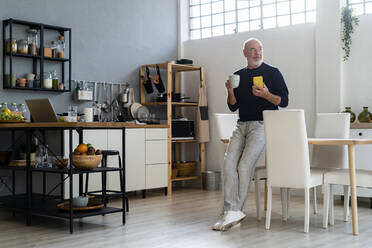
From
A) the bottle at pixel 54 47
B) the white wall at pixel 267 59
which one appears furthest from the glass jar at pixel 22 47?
the white wall at pixel 267 59

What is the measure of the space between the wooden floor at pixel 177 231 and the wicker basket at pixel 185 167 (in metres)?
1.62

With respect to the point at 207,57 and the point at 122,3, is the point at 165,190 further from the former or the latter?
the point at 122,3

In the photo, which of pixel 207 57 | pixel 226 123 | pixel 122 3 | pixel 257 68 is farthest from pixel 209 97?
pixel 257 68

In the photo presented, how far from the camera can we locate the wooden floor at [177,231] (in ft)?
11.8

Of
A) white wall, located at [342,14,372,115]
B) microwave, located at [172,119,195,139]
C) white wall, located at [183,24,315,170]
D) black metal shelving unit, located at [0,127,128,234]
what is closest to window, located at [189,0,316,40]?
white wall, located at [183,24,315,170]

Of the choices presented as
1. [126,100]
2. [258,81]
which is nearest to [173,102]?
[126,100]

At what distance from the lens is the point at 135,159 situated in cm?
592

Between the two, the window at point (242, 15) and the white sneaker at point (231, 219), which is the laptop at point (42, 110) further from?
the window at point (242, 15)

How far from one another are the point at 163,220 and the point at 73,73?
2379mm

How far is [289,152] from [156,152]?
253cm

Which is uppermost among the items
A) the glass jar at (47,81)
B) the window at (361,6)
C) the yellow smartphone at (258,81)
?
the window at (361,6)

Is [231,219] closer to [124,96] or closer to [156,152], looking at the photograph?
[156,152]

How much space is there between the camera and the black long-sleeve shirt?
424 centimetres

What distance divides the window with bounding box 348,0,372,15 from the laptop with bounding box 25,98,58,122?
3626mm
